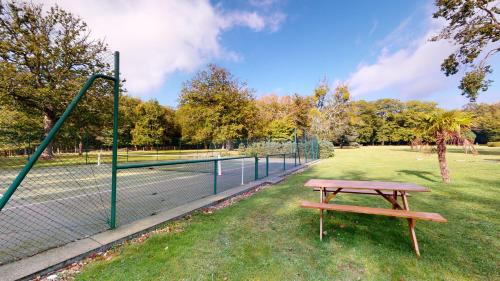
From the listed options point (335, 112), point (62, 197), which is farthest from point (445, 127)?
point (335, 112)

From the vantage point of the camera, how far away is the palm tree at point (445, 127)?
757 cm

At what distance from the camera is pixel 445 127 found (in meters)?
7.80

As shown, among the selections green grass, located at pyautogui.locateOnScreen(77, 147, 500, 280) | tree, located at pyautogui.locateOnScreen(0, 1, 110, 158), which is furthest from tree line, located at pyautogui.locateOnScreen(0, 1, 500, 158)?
green grass, located at pyautogui.locateOnScreen(77, 147, 500, 280)

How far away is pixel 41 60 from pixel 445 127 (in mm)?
23352

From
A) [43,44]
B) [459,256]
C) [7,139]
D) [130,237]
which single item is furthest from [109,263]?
[43,44]

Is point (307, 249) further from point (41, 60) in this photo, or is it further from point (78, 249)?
point (41, 60)

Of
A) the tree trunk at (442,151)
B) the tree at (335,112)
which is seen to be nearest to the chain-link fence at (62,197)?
the tree trunk at (442,151)

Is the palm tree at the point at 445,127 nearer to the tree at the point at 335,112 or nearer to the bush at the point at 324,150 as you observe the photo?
the bush at the point at 324,150

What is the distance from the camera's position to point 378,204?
5.36m

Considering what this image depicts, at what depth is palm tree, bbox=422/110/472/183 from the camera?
757 cm

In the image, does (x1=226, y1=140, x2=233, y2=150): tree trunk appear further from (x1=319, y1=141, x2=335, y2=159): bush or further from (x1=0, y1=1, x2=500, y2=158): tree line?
(x1=319, y1=141, x2=335, y2=159): bush

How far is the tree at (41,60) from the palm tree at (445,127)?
1780cm

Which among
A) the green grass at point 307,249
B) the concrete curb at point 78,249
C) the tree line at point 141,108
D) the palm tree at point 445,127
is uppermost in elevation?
the tree line at point 141,108

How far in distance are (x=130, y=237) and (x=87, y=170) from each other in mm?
11457
